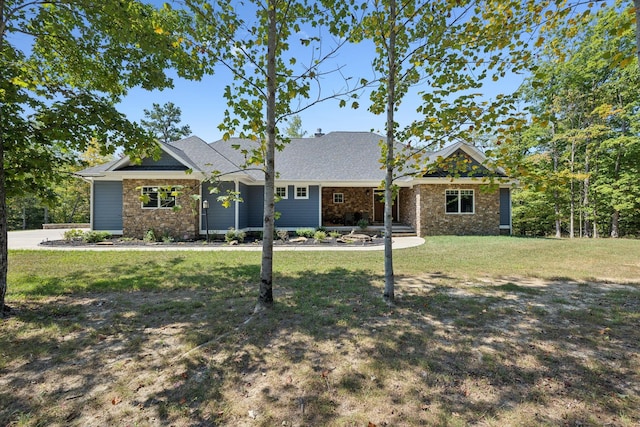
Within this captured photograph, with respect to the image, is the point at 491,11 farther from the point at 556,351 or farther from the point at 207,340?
the point at 207,340

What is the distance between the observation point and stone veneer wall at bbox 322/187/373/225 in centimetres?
1789

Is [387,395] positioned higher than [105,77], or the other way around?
[105,77]

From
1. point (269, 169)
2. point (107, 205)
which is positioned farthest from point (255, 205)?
point (269, 169)

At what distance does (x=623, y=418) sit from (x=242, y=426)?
9.24ft

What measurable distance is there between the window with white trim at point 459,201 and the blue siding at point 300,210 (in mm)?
6671

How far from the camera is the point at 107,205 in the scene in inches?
546

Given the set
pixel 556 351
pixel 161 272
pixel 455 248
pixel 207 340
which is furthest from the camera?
pixel 455 248

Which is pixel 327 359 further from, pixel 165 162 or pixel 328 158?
pixel 328 158

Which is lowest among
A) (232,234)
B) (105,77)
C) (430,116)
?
(232,234)

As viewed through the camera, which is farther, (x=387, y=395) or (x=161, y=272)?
(x=161, y=272)

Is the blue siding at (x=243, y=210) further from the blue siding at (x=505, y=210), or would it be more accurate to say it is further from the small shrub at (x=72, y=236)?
the blue siding at (x=505, y=210)

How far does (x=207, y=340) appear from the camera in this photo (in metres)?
3.45

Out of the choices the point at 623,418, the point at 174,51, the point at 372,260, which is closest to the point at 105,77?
the point at 174,51

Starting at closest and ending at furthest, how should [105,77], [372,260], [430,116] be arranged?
[430,116]
[105,77]
[372,260]
